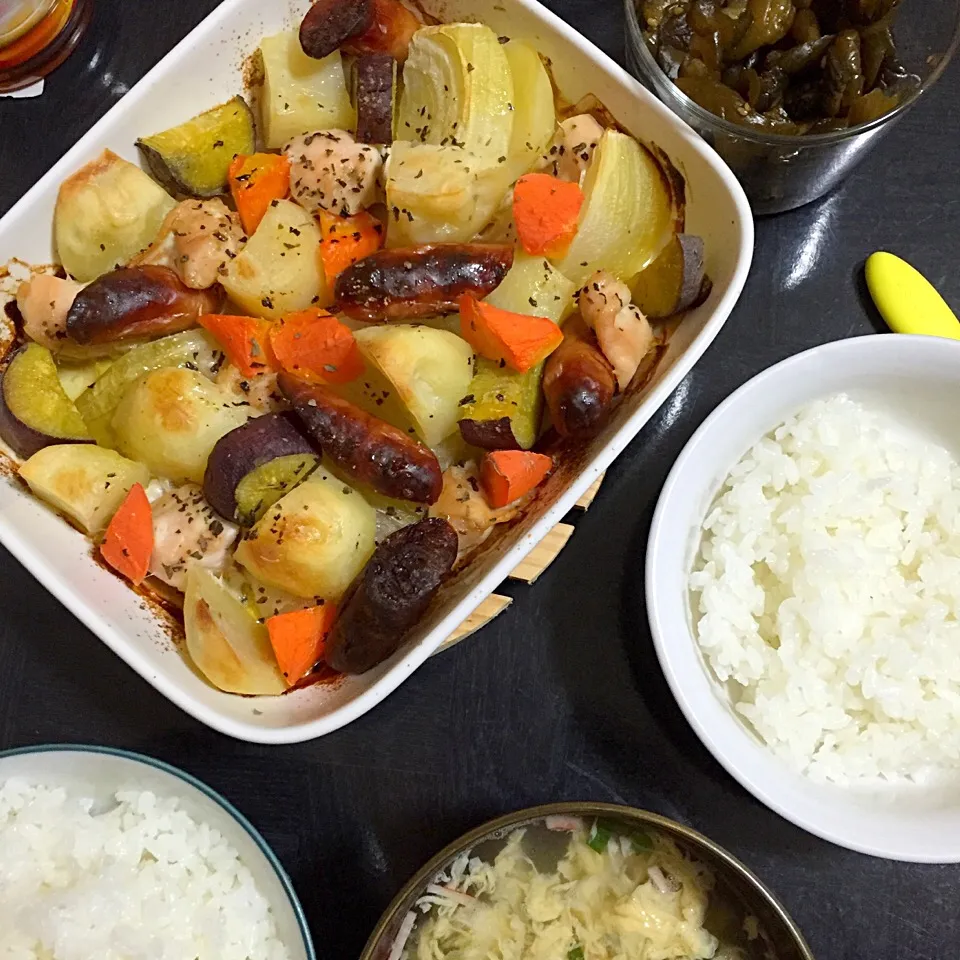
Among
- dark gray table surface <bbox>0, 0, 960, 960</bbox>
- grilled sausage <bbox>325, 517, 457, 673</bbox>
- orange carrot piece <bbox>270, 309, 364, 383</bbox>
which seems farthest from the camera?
dark gray table surface <bbox>0, 0, 960, 960</bbox>

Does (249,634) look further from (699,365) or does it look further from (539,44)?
(539,44)

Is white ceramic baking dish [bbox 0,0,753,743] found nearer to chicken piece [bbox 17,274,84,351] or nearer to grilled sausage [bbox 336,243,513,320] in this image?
chicken piece [bbox 17,274,84,351]

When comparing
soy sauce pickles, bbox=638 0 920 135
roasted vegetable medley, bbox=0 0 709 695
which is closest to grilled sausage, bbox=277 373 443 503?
roasted vegetable medley, bbox=0 0 709 695

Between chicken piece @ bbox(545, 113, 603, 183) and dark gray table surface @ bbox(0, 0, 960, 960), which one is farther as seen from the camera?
dark gray table surface @ bbox(0, 0, 960, 960)

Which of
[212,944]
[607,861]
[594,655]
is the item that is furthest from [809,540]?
[212,944]

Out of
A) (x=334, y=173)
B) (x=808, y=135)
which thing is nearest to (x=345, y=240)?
(x=334, y=173)

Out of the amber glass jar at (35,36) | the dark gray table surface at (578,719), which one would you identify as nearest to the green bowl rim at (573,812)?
the dark gray table surface at (578,719)

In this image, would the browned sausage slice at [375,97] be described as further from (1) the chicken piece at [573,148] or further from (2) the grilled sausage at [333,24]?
(1) the chicken piece at [573,148]
